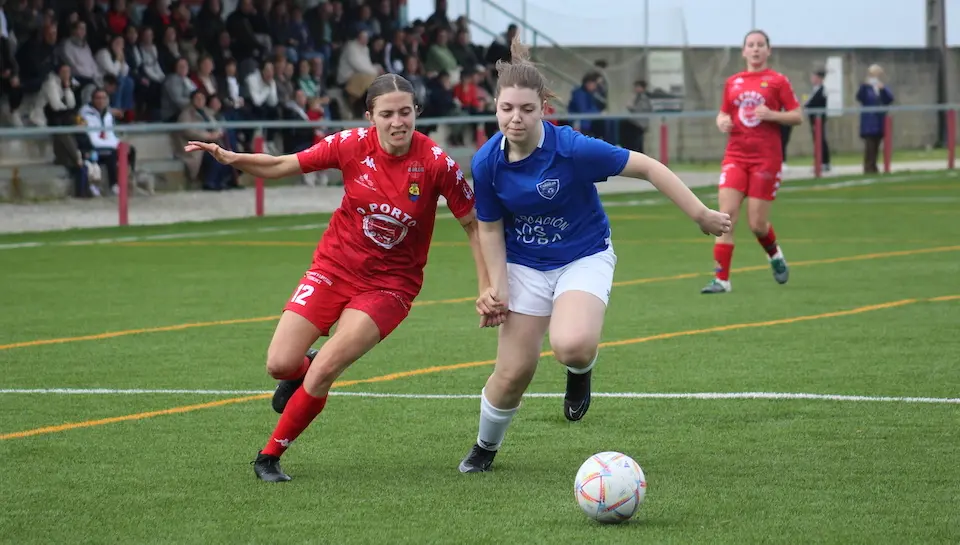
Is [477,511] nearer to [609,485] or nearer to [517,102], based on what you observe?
[609,485]

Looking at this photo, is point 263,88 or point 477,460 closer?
point 477,460

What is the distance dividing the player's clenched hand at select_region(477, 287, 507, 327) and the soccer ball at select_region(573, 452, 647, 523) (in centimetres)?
99

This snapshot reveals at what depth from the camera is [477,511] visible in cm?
605

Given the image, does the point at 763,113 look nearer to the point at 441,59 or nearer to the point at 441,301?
the point at 441,301

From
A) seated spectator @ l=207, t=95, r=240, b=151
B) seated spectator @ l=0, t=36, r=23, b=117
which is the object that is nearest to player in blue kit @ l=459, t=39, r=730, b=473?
seated spectator @ l=207, t=95, r=240, b=151

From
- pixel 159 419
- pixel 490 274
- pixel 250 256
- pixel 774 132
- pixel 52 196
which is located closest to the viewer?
pixel 490 274

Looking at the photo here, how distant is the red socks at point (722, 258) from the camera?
13367mm

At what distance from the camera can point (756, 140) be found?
13867mm

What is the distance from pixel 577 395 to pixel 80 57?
17377mm

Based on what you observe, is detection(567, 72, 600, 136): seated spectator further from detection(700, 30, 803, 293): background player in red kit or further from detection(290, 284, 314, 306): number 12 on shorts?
detection(290, 284, 314, 306): number 12 on shorts

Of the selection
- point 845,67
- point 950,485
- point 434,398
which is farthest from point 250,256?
point 845,67

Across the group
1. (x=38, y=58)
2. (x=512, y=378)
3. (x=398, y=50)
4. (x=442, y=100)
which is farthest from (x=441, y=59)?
(x=512, y=378)

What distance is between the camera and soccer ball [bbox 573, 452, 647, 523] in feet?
19.0

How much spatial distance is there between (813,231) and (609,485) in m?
14.2
